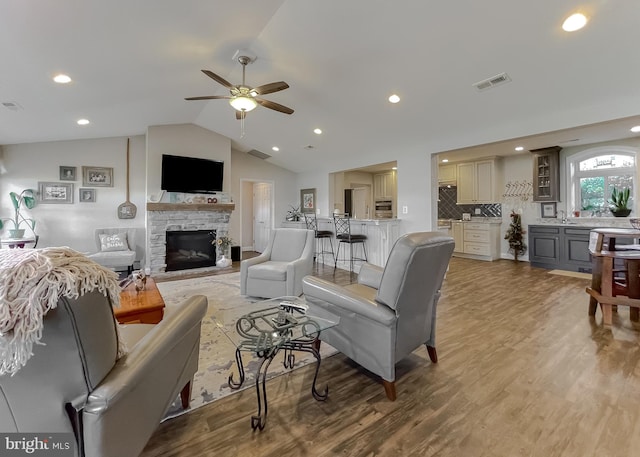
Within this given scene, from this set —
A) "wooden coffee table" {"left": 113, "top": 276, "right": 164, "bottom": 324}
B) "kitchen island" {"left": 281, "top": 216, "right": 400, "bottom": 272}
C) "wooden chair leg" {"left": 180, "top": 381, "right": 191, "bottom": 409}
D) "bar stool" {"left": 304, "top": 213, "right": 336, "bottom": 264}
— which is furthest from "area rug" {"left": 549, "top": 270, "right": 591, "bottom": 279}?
"wooden coffee table" {"left": 113, "top": 276, "right": 164, "bottom": 324}

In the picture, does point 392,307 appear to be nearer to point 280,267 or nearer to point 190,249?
point 280,267

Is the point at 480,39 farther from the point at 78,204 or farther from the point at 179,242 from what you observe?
the point at 78,204

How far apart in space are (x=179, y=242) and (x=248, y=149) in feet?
9.00

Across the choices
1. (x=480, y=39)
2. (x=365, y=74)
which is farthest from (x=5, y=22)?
(x=480, y=39)

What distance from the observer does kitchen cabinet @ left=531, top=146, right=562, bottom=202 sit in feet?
19.2

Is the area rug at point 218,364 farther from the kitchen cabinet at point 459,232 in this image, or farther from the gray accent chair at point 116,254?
the kitchen cabinet at point 459,232

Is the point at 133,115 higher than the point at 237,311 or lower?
higher

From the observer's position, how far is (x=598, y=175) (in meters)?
5.57

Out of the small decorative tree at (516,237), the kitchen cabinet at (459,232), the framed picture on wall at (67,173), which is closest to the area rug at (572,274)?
the small decorative tree at (516,237)

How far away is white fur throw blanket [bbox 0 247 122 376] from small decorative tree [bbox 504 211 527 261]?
740 cm

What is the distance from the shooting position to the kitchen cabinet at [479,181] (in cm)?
671

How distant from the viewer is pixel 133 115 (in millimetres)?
4746

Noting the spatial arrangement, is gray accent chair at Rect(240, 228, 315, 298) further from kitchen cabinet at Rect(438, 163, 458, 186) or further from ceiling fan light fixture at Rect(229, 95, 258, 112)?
kitchen cabinet at Rect(438, 163, 458, 186)

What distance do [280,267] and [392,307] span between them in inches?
82.4
